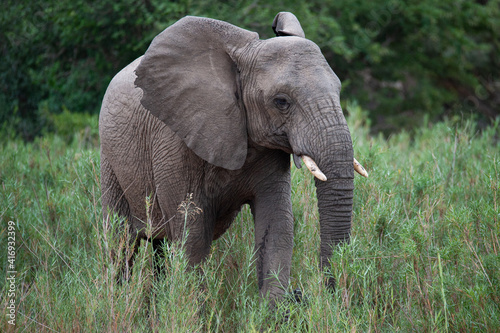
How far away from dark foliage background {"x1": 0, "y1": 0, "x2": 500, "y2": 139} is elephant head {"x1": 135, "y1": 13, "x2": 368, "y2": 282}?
609 cm

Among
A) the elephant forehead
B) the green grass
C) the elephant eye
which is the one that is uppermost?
the elephant forehead

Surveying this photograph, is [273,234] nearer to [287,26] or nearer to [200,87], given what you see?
[200,87]

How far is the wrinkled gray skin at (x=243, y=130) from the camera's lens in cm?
377

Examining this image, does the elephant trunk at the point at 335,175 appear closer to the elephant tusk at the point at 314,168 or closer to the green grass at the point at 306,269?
the elephant tusk at the point at 314,168

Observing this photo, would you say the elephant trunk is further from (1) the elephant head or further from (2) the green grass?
(2) the green grass

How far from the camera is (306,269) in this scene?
164 inches

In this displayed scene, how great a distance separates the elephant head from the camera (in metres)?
3.72

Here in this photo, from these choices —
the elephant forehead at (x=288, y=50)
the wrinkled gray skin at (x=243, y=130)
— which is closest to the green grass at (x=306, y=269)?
the wrinkled gray skin at (x=243, y=130)

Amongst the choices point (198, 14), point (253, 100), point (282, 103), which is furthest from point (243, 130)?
point (198, 14)

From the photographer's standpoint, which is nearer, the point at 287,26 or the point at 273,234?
the point at 273,234

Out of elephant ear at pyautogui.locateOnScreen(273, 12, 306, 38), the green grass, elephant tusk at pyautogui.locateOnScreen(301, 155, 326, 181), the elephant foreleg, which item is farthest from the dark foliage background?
elephant tusk at pyautogui.locateOnScreen(301, 155, 326, 181)

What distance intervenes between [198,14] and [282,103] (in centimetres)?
795

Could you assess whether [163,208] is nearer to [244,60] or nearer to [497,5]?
[244,60]

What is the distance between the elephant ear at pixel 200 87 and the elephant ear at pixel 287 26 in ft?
0.98
